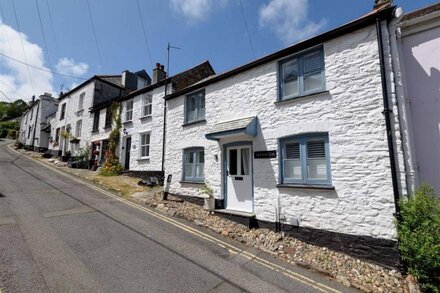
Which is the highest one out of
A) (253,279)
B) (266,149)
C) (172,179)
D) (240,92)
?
(240,92)

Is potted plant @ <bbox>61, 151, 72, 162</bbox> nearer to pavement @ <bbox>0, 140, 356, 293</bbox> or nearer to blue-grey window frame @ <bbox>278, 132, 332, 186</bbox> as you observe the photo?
pavement @ <bbox>0, 140, 356, 293</bbox>

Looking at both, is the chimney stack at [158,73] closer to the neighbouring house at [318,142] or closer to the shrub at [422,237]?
the neighbouring house at [318,142]

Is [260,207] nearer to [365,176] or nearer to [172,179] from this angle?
[365,176]

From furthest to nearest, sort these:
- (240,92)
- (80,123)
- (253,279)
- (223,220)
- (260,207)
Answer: (80,123), (240,92), (223,220), (260,207), (253,279)

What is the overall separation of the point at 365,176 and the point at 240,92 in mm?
5376

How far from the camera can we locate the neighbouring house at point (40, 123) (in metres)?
31.3

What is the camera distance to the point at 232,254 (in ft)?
20.5

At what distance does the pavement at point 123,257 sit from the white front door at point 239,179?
181cm

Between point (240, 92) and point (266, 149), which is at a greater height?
point (240, 92)

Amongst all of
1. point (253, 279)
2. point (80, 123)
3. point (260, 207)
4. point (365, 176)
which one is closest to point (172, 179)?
point (260, 207)

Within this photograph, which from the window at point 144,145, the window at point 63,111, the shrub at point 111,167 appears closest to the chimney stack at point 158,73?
the window at point 144,145

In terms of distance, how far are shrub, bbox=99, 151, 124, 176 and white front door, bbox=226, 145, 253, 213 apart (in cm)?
1101

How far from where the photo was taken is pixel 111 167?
17.3 meters

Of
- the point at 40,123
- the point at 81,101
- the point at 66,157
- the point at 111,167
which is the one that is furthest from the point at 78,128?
the point at 40,123
